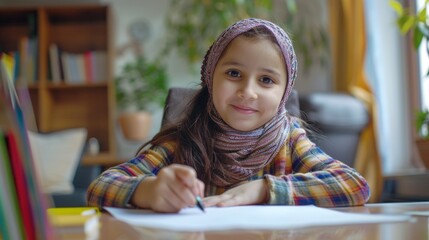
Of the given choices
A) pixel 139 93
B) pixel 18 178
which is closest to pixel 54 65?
pixel 139 93

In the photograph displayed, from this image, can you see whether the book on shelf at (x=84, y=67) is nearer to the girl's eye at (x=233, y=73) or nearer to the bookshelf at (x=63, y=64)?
the bookshelf at (x=63, y=64)

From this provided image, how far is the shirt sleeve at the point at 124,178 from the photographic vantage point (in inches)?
33.6

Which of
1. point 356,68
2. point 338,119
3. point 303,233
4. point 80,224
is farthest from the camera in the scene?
point 356,68

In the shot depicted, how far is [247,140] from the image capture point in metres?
1.09

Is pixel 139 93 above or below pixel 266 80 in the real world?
below

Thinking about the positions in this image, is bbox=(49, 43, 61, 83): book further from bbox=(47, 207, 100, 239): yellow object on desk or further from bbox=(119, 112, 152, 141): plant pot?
bbox=(47, 207, 100, 239): yellow object on desk

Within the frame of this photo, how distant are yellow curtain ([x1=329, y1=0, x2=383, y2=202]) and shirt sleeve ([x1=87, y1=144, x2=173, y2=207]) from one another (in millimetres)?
1849

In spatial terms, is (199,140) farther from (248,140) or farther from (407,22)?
(407,22)

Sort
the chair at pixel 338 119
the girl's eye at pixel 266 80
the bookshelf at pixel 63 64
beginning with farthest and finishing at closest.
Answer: the bookshelf at pixel 63 64 → the chair at pixel 338 119 → the girl's eye at pixel 266 80

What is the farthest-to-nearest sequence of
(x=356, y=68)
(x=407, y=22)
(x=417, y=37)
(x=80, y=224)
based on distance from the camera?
(x=356, y=68) → (x=407, y=22) → (x=417, y=37) → (x=80, y=224)

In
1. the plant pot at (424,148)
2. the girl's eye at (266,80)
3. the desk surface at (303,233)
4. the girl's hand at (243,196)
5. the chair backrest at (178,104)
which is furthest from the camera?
the plant pot at (424,148)

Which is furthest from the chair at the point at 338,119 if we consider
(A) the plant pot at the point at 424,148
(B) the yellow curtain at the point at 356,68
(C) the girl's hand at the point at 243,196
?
(C) the girl's hand at the point at 243,196

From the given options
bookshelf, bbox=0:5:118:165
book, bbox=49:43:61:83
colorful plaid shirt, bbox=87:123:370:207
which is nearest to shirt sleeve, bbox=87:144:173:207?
colorful plaid shirt, bbox=87:123:370:207

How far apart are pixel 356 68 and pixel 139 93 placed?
1.72 meters
